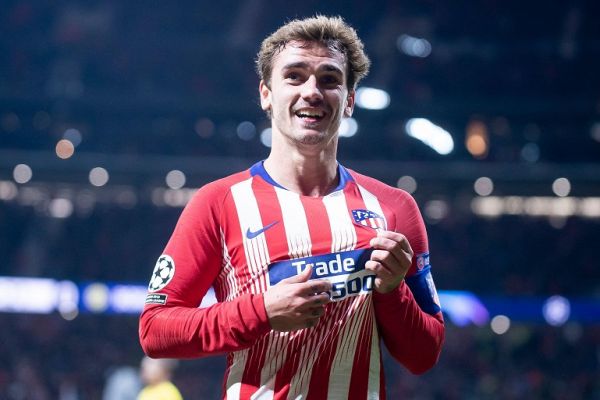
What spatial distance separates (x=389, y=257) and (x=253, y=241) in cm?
35

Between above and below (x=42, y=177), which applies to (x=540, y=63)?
above

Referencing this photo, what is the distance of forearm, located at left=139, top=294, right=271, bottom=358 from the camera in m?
1.89

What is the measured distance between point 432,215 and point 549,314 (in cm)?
440

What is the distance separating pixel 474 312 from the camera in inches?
655

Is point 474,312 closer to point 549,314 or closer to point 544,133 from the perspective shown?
point 549,314

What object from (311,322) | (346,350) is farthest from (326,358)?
(311,322)

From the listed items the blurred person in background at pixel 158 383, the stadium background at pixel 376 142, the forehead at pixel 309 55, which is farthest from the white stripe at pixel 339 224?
the stadium background at pixel 376 142

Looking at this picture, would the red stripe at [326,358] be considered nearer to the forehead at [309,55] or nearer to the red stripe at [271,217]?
the red stripe at [271,217]

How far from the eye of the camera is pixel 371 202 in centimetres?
223

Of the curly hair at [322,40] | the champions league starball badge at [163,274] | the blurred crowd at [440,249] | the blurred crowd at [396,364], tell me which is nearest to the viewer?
the champions league starball badge at [163,274]

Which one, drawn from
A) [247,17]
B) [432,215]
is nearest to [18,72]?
[247,17]

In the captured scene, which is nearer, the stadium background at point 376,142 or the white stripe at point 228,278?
the white stripe at point 228,278

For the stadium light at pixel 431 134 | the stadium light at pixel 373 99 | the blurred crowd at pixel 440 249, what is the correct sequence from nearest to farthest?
the stadium light at pixel 373 99
the stadium light at pixel 431 134
the blurred crowd at pixel 440 249

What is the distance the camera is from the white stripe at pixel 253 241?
2.05 meters
